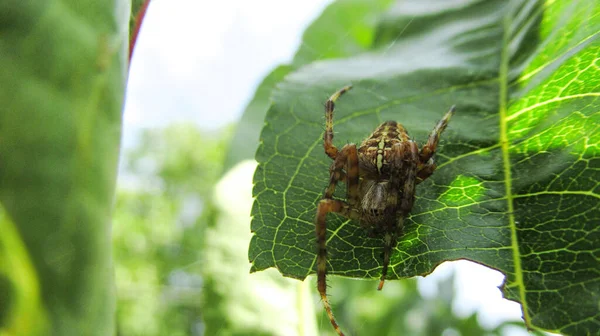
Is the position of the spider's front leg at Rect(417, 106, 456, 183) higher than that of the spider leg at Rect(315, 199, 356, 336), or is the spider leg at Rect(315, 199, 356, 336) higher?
the spider's front leg at Rect(417, 106, 456, 183)

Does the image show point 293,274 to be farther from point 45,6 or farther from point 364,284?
point 364,284

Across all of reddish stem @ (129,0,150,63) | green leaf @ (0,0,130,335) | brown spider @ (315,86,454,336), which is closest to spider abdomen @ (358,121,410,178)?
brown spider @ (315,86,454,336)

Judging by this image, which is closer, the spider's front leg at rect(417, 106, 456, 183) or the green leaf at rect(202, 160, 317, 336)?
the spider's front leg at rect(417, 106, 456, 183)

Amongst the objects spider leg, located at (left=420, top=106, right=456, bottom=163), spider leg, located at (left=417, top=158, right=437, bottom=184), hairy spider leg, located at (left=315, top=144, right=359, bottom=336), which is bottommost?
hairy spider leg, located at (left=315, top=144, right=359, bottom=336)

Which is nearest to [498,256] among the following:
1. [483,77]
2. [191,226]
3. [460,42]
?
[483,77]

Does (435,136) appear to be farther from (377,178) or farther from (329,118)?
(377,178)

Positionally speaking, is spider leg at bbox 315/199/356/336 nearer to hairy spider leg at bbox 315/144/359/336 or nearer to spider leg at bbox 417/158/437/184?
hairy spider leg at bbox 315/144/359/336

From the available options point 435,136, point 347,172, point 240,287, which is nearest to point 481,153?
point 435,136
